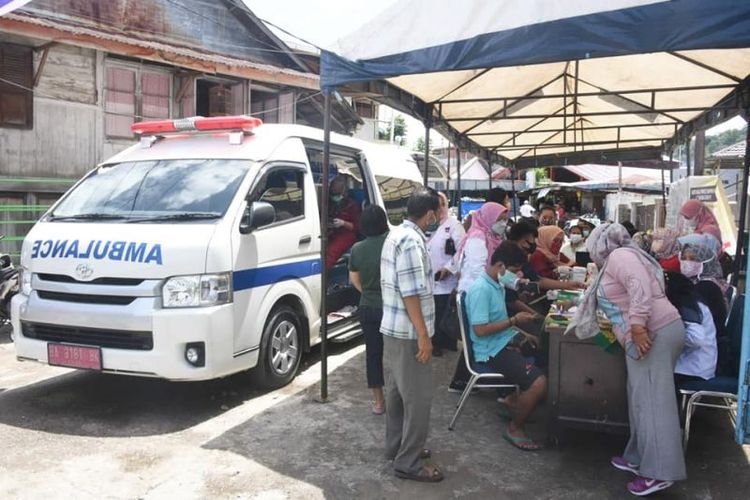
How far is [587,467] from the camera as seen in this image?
3.85 m

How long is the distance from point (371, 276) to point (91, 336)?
2096mm

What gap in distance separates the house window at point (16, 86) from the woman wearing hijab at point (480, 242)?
10000 millimetres

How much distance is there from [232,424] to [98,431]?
3.07 feet

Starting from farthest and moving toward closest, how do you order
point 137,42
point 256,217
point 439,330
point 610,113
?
point 137,42, point 610,113, point 439,330, point 256,217

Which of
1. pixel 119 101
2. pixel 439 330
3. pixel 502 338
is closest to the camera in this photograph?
pixel 502 338

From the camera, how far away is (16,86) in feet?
37.8

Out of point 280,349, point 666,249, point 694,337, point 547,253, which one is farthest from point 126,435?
point 666,249

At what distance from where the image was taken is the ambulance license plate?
4.32 meters

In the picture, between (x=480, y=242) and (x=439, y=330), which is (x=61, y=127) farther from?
(x=480, y=242)

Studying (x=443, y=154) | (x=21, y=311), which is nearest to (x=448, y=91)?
(x=21, y=311)

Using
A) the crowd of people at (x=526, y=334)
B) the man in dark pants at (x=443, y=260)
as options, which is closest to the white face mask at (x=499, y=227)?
the man in dark pants at (x=443, y=260)

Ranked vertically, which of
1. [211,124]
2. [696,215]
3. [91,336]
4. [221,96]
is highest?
[221,96]

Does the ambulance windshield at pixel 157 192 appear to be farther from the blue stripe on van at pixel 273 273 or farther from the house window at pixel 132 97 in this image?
the house window at pixel 132 97

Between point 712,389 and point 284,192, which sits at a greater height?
point 284,192
